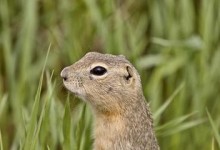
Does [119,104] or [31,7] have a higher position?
[31,7]

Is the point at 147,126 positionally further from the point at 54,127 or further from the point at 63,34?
the point at 63,34

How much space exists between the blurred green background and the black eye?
0.67 m

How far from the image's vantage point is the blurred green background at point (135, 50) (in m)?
4.75

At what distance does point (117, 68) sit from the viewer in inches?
150

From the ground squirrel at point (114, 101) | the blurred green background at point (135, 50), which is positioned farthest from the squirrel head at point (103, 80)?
the blurred green background at point (135, 50)

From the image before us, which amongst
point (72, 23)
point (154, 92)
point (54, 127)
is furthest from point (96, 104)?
point (72, 23)

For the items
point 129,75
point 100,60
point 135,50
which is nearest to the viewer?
point 100,60

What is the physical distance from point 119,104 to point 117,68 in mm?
146

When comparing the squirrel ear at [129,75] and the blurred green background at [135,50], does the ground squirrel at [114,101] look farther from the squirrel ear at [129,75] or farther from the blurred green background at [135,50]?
the blurred green background at [135,50]

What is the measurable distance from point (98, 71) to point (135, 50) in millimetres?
1021

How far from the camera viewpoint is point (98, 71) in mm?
3812

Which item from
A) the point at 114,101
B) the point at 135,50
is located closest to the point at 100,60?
the point at 114,101

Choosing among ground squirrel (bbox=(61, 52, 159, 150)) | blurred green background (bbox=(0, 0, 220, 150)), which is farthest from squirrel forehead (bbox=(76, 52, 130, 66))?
blurred green background (bbox=(0, 0, 220, 150))

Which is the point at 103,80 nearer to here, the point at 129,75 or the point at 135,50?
the point at 129,75
